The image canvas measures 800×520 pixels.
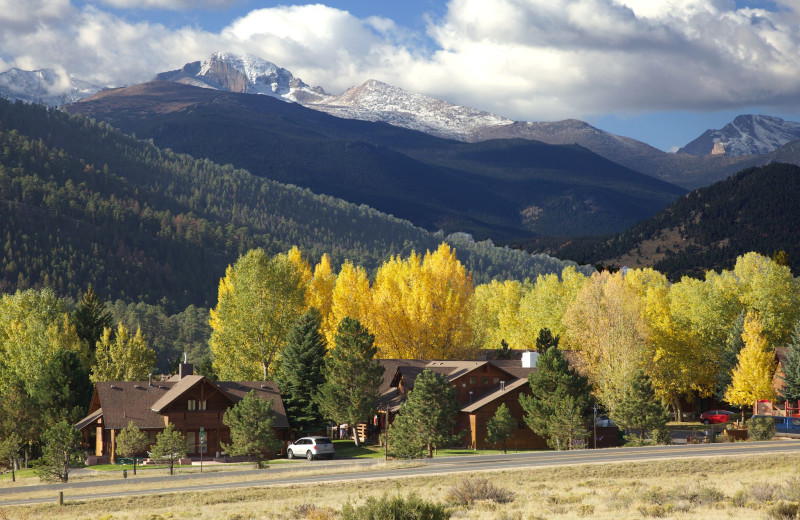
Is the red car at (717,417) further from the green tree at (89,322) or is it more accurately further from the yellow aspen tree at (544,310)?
the green tree at (89,322)

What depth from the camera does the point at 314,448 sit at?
225 feet

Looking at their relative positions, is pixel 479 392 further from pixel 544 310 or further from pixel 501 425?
pixel 544 310

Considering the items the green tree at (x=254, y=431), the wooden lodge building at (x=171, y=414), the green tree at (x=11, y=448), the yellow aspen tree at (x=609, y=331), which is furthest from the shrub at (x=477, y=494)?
the yellow aspen tree at (x=609, y=331)

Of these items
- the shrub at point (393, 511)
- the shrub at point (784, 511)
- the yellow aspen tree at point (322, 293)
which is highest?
the yellow aspen tree at point (322, 293)

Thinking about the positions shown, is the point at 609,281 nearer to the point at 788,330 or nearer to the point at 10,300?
the point at 788,330

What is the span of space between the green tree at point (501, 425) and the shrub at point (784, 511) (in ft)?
112

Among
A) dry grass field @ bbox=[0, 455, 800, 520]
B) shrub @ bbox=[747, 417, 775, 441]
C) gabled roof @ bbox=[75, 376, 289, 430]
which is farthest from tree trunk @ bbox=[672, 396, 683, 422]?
dry grass field @ bbox=[0, 455, 800, 520]

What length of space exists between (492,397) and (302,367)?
15709 millimetres

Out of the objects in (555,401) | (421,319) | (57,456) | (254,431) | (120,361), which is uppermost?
(421,319)

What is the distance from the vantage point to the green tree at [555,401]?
66875mm

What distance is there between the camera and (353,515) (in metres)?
31.7

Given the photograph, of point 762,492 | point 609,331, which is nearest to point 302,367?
point 609,331

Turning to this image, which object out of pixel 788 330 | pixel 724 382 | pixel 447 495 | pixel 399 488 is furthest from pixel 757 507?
pixel 788 330

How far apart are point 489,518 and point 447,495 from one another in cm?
610
